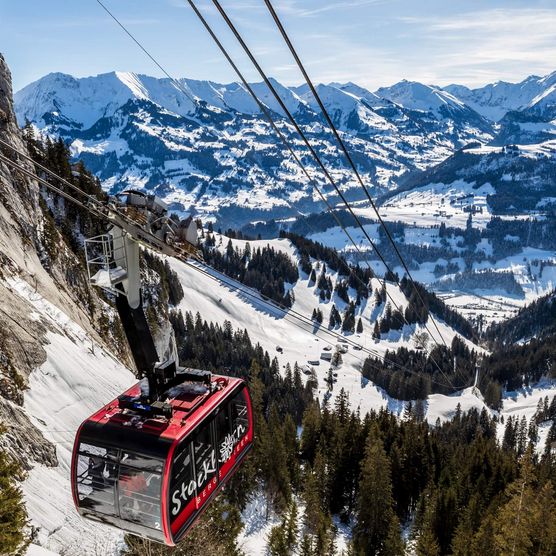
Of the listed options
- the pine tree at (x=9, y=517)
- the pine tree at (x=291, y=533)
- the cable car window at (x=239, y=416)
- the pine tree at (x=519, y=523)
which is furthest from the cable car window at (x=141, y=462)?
the pine tree at (x=291, y=533)

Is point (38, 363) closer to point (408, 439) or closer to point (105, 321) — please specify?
point (105, 321)

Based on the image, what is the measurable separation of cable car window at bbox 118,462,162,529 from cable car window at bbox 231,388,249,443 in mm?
3668

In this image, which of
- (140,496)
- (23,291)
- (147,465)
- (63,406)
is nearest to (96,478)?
(140,496)

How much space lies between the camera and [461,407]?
6245 inches

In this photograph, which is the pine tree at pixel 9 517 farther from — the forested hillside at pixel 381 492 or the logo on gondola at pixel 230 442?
the forested hillside at pixel 381 492

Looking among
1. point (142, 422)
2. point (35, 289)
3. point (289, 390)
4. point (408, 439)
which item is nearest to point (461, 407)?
point (289, 390)

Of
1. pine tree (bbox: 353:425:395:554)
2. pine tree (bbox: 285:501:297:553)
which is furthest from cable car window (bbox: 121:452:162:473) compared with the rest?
pine tree (bbox: 353:425:395:554)

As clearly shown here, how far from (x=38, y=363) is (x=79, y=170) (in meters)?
47.1

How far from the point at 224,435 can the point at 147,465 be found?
310 cm

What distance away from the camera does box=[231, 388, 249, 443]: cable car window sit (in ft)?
50.8

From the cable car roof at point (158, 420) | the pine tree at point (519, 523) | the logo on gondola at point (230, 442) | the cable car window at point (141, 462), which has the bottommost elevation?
the pine tree at point (519, 523)

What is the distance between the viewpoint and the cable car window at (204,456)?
1326 centimetres

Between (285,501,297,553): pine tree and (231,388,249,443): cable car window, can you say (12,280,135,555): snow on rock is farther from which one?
(285,501,297,553): pine tree

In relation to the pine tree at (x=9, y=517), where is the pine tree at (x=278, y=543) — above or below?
below
